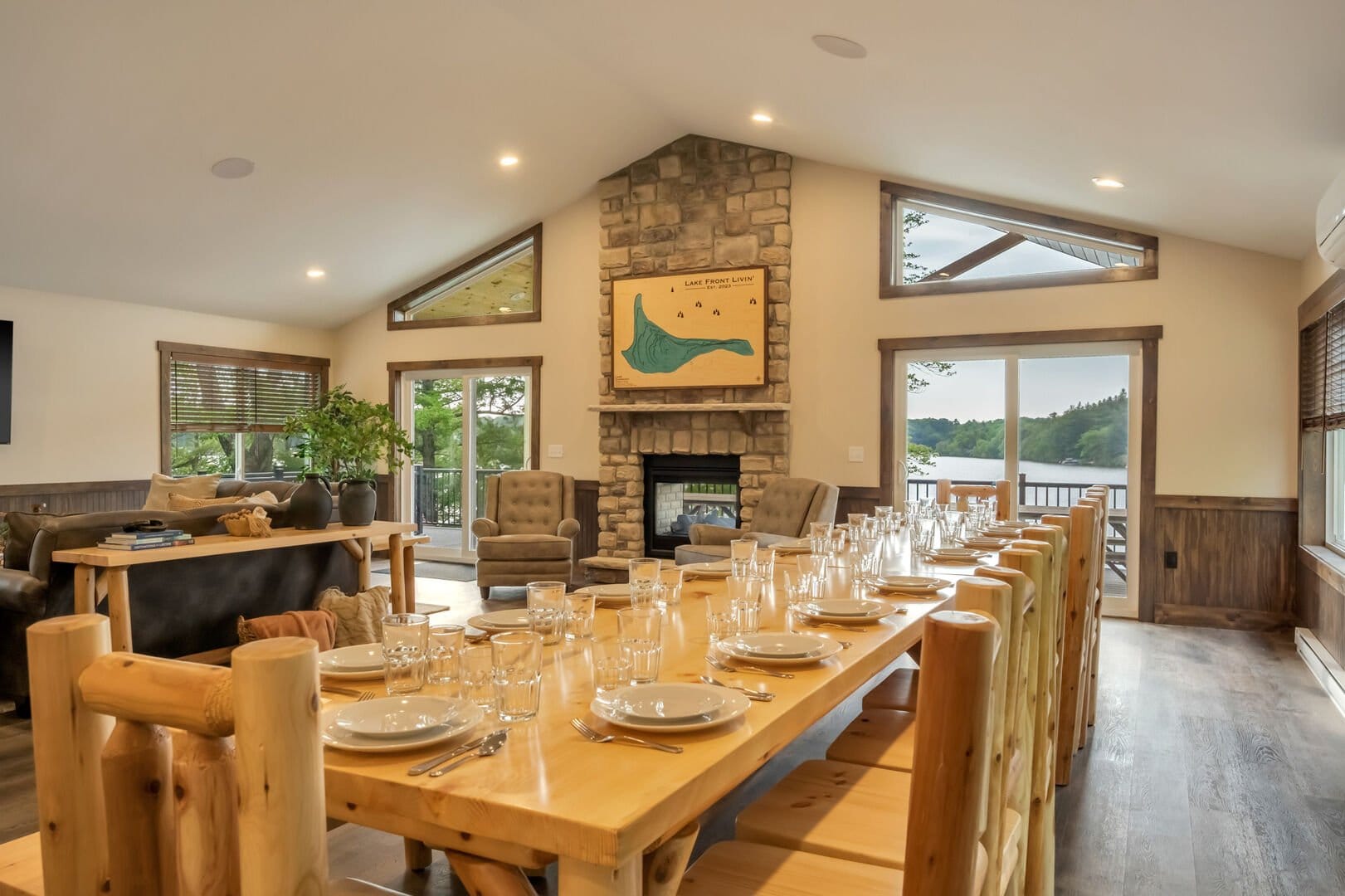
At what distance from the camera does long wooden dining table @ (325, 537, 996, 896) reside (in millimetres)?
982

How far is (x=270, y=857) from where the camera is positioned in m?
0.79

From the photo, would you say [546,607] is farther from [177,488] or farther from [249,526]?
[177,488]

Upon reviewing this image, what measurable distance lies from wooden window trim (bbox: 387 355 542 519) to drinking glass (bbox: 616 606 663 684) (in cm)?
673

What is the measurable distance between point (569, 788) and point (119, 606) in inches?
143

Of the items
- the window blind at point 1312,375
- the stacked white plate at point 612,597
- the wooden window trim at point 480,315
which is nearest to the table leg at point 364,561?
the wooden window trim at point 480,315

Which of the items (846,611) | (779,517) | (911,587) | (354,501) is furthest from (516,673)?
(779,517)

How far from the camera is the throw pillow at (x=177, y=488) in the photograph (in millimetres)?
7020

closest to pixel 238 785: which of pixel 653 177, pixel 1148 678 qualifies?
pixel 1148 678

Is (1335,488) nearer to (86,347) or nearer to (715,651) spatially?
(715,651)

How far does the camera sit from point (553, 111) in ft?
20.9

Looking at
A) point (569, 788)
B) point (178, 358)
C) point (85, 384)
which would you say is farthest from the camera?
point (178, 358)

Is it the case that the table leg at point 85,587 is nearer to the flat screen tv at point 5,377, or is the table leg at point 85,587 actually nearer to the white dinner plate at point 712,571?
the white dinner plate at point 712,571

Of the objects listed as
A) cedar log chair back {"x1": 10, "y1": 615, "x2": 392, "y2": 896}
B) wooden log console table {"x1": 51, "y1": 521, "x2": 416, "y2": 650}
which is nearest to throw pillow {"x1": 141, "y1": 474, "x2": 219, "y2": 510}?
wooden log console table {"x1": 51, "y1": 521, "x2": 416, "y2": 650}

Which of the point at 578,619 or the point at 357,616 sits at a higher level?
the point at 578,619
